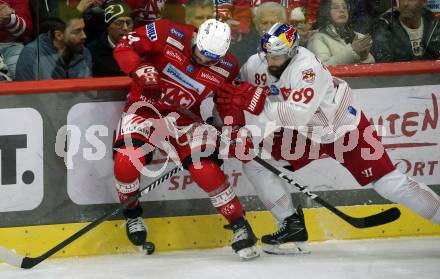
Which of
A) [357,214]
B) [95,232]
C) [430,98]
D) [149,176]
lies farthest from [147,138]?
[430,98]

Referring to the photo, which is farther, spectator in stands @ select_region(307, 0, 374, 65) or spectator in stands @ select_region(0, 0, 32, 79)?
spectator in stands @ select_region(307, 0, 374, 65)

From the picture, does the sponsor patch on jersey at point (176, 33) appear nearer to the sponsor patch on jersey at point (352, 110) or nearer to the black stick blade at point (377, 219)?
the sponsor patch on jersey at point (352, 110)

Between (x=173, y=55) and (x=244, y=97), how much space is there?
17.3 inches

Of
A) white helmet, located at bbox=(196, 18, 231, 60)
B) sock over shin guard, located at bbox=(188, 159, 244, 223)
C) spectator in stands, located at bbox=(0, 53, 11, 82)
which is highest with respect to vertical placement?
white helmet, located at bbox=(196, 18, 231, 60)

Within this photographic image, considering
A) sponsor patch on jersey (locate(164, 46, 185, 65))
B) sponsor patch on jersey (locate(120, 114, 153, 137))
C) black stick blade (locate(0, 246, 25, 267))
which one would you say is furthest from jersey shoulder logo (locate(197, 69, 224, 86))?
black stick blade (locate(0, 246, 25, 267))

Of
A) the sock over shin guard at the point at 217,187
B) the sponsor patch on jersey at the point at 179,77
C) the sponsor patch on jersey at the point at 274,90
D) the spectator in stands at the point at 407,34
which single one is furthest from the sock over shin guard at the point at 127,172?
the spectator in stands at the point at 407,34

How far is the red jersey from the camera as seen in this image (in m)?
4.87

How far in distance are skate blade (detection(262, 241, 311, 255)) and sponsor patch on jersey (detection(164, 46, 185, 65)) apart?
1.07m

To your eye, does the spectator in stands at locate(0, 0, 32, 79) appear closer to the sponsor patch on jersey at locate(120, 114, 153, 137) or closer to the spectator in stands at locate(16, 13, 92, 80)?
the spectator in stands at locate(16, 13, 92, 80)

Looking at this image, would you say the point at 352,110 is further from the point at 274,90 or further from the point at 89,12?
the point at 89,12

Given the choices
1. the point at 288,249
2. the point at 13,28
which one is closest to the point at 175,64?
the point at 13,28

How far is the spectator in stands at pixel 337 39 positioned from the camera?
5.33 m

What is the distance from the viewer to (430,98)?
209 inches

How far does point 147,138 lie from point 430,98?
1.61m
